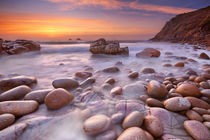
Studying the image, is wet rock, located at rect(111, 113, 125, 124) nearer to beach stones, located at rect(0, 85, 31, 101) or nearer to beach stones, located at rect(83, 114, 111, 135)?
beach stones, located at rect(83, 114, 111, 135)

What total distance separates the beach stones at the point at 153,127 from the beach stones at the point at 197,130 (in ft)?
0.77

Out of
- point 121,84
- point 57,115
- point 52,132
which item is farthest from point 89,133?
point 121,84

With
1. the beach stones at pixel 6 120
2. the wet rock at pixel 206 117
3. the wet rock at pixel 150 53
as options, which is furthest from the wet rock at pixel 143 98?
the wet rock at pixel 150 53

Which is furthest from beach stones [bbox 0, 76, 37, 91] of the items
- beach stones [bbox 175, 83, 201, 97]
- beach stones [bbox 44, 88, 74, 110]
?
beach stones [bbox 175, 83, 201, 97]

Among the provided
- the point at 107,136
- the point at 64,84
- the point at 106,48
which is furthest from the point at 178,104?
the point at 106,48

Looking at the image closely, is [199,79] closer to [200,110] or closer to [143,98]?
[200,110]

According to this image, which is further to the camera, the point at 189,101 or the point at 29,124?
the point at 189,101

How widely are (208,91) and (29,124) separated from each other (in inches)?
84.4

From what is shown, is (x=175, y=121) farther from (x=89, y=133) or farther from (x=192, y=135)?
(x=89, y=133)

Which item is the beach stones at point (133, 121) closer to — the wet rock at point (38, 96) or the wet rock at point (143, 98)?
the wet rock at point (143, 98)

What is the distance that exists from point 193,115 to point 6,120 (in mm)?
1777

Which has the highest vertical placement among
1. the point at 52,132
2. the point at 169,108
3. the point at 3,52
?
the point at 3,52

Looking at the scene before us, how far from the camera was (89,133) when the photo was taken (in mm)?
956

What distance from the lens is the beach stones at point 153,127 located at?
3.04 feet
